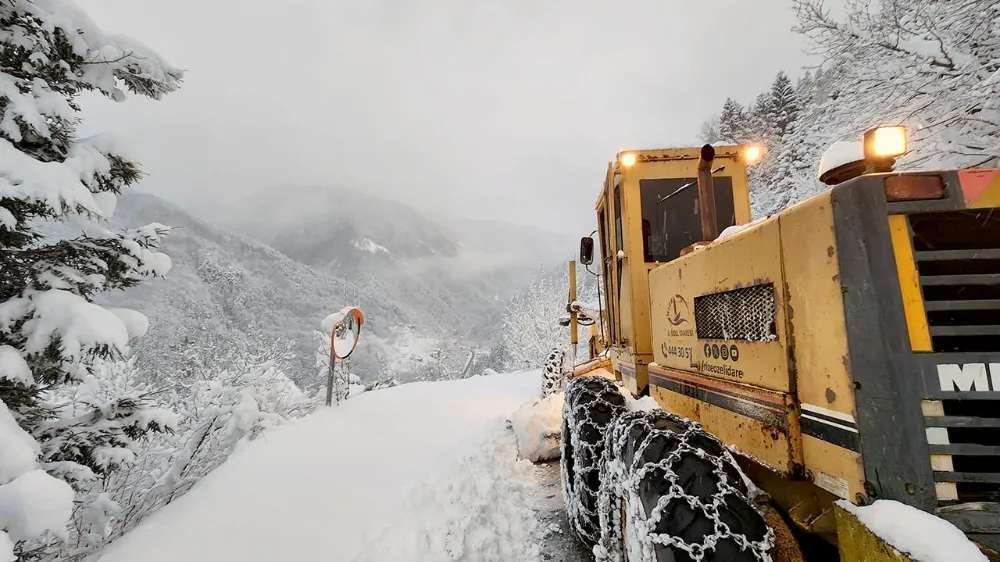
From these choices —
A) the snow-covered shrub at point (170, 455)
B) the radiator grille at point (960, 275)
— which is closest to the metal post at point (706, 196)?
the radiator grille at point (960, 275)

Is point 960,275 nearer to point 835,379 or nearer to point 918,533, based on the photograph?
point 835,379

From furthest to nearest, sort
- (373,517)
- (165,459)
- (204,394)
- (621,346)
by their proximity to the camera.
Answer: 1. (204,394)
2. (165,459)
3. (621,346)
4. (373,517)

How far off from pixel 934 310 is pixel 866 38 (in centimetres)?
786

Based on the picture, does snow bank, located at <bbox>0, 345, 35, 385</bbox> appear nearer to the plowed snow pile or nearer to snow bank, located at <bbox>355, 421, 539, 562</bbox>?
the plowed snow pile

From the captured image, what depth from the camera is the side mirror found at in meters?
4.84

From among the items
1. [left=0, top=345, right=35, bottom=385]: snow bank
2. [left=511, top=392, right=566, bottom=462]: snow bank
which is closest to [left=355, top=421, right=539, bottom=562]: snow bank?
[left=511, top=392, right=566, bottom=462]: snow bank

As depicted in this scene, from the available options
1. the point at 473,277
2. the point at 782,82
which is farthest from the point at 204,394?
the point at 473,277

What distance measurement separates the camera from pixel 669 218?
12.7 feet

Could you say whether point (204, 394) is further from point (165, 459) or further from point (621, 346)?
point (621, 346)

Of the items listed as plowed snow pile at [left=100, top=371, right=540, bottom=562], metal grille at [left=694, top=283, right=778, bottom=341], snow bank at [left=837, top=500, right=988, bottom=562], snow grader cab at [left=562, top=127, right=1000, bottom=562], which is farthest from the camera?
plowed snow pile at [left=100, top=371, right=540, bottom=562]

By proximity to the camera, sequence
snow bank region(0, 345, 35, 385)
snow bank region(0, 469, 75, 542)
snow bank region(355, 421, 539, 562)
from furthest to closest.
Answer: snow bank region(355, 421, 539, 562) < snow bank region(0, 345, 35, 385) < snow bank region(0, 469, 75, 542)

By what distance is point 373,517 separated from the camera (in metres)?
3.65

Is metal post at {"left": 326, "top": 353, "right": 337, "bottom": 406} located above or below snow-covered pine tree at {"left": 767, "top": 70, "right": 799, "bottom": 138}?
below

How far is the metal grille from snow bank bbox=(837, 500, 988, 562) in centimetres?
69
